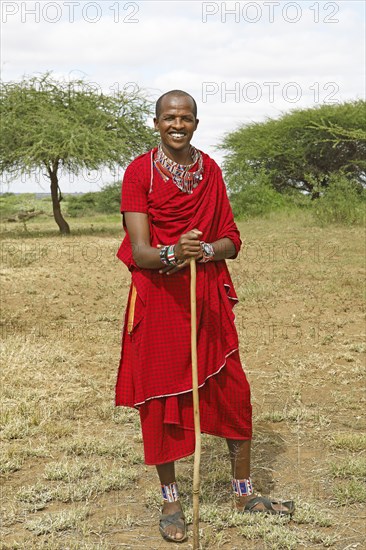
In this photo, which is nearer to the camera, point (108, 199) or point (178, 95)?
point (178, 95)

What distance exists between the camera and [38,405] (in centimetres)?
461

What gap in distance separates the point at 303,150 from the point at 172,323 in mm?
20820

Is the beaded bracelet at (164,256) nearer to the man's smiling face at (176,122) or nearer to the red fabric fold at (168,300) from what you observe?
the red fabric fold at (168,300)

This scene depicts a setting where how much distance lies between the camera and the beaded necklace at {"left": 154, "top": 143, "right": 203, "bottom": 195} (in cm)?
296

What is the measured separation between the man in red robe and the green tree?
19646 millimetres

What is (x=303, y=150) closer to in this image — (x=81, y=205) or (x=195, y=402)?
(x=81, y=205)

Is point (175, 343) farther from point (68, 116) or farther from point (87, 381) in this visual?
point (68, 116)

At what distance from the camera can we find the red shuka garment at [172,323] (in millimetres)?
2947

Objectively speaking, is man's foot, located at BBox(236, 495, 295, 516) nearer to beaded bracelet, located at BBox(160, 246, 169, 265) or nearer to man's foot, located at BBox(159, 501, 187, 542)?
man's foot, located at BBox(159, 501, 187, 542)

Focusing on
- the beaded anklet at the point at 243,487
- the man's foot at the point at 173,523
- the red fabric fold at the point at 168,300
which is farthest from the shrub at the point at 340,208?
the man's foot at the point at 173,523

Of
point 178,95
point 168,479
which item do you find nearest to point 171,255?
point 178,95

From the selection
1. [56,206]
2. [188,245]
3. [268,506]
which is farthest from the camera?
[56,206]

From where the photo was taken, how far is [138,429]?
4.27 m

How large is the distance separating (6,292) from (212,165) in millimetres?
6304
